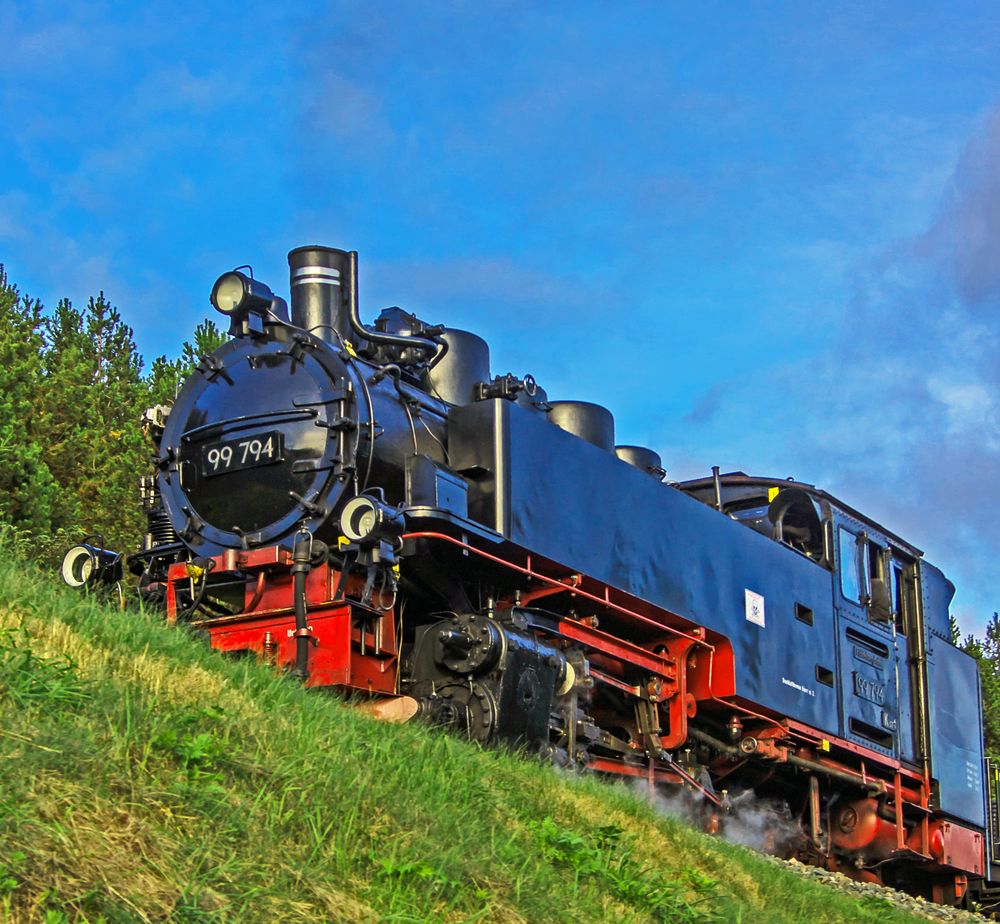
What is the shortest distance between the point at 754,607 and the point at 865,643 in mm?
2190

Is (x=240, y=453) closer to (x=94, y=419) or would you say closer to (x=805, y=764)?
(x=805, y=764)

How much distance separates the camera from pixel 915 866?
13797 millimetres

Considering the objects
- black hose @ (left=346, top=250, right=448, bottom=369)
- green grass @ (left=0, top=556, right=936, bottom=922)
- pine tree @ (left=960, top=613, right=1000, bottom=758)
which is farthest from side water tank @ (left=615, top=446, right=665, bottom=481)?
pine tree @ (left=960, top=613, right=1000, bottom=758)

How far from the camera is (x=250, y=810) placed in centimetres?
484

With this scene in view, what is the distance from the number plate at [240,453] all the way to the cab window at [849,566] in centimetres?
596

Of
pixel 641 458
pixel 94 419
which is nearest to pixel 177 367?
pixel 94 419

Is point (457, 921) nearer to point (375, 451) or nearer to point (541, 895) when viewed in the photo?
point (541, 895)

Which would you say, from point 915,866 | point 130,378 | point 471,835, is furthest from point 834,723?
point 130,378

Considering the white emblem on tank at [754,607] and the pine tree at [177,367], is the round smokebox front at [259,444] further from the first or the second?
the pine tree at [177,367]

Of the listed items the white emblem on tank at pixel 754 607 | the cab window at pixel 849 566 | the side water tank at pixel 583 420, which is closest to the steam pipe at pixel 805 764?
Result: the white emblem on tank at pixel 754 607

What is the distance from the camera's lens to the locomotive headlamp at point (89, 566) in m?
9.45

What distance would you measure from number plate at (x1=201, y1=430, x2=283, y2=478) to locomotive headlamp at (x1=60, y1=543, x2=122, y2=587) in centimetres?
86

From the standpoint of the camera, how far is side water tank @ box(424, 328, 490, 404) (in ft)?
33.4

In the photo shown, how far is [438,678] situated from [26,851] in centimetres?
462
